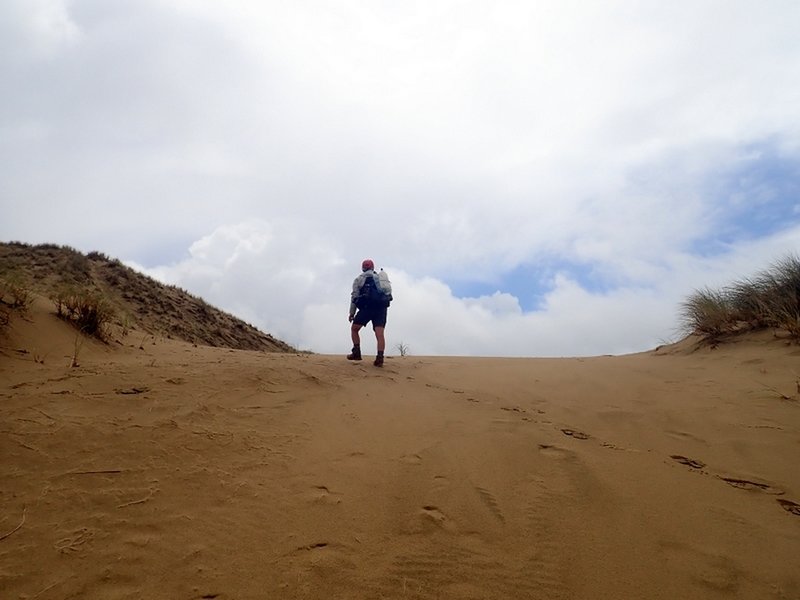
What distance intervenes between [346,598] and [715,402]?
13.3 ft

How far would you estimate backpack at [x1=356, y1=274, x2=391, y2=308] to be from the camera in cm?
692

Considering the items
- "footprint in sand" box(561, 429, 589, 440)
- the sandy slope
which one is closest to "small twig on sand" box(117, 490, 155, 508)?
the sandy slope

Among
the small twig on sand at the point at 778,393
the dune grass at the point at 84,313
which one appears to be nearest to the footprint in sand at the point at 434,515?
the small twig on sand at the point at 778,393

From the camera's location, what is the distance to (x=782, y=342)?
5.70 metres

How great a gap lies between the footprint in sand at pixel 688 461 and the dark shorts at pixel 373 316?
436cm

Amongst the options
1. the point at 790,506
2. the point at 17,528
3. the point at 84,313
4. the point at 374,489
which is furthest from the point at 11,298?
the point at 790,506

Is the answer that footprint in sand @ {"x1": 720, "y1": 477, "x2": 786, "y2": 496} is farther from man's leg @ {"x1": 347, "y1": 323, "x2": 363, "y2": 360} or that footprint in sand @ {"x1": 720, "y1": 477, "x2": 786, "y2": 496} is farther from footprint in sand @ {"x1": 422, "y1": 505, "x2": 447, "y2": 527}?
man's leg @ {"x1": 347, "y1": 323, "x2": 363, "y2": 360}

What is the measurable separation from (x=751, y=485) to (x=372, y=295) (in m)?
5.00

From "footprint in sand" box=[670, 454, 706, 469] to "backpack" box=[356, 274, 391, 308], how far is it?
4.40 meters

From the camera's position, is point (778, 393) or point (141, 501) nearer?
point (141, 501)

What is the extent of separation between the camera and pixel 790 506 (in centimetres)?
263

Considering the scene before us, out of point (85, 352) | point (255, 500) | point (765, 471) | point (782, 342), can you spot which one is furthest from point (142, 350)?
point (782, 342)

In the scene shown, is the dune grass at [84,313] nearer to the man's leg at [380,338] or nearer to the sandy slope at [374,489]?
the sandy slope at [374,489]

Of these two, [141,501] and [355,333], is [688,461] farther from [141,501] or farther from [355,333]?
[355,333]
